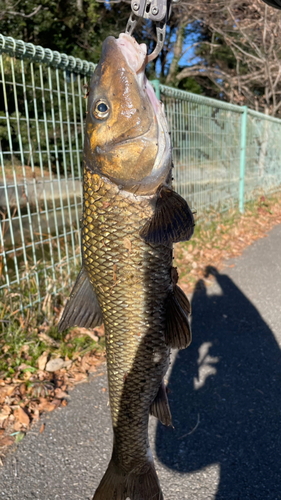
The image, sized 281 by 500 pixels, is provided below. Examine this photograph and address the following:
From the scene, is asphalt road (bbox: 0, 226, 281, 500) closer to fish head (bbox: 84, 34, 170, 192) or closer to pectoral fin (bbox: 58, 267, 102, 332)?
pectoral fin (bbox: 58, 267, 102, 332)

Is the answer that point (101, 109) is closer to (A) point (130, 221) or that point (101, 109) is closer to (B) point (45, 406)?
(A) point (130, 221)

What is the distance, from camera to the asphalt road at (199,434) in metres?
2.48

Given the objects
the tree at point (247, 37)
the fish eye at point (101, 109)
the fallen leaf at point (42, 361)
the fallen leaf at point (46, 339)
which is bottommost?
the fallen leaf at point (42, 361)

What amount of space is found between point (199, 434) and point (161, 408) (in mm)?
1350

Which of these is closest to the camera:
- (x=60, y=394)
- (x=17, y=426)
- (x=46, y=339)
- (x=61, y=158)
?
(x=17, y=426)

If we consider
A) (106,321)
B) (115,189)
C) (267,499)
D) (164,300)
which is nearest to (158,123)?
(115,189)

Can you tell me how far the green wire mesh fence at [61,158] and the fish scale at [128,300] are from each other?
2.34m

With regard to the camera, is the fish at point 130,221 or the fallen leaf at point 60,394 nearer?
the fish at point 130,221

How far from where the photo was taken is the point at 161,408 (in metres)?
1.79

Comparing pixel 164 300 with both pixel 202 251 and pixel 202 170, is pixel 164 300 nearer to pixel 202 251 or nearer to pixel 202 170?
pixel 202 251

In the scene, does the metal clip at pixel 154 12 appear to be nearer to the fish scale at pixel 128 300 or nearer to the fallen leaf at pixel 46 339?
the fish scale at pixel 128 300

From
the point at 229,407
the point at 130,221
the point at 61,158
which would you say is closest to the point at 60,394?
the point at 229,407

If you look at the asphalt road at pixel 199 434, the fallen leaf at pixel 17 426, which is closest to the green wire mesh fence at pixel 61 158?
the fallen leaf at pixel 17 426

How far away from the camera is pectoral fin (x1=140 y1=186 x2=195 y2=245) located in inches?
53.8
